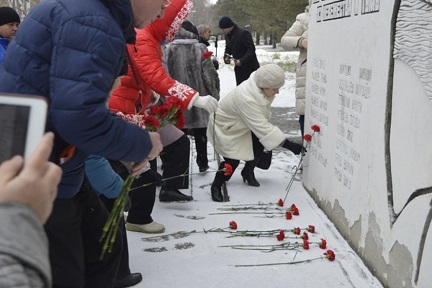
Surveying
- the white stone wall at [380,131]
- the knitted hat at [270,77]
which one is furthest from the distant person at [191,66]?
the white stone wall at [380,131]

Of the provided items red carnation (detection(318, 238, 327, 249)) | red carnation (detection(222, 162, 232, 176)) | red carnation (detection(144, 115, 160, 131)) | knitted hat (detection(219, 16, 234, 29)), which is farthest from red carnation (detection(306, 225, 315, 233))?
knitted hat (detection(219, 16, 234, 29))

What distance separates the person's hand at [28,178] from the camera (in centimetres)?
96

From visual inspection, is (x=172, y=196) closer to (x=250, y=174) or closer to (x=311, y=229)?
(x=250, y=174)

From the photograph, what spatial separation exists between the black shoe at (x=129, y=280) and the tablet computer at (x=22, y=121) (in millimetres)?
2228

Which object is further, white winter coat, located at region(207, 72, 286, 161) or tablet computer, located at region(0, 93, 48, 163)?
white winter coat, located at region(207, 72, 286, 161)

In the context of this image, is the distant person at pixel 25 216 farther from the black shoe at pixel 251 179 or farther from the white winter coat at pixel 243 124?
the black shoe at pixel 251 179

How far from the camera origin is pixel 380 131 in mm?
3004

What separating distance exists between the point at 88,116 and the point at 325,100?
2750mm

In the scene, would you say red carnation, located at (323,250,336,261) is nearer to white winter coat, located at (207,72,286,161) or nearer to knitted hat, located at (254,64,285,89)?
white winter coat, located at (207,72,286,161)

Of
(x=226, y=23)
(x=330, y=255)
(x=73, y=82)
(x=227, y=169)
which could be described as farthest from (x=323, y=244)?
(x=226, y=23)

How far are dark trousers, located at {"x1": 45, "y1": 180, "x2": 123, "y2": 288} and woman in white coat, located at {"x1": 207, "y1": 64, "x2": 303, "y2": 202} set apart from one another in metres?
2.33

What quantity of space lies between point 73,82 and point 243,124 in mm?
3214

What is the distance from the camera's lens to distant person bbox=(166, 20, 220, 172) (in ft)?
18.0

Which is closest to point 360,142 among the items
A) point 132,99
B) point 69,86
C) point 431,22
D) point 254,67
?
point 431,22
